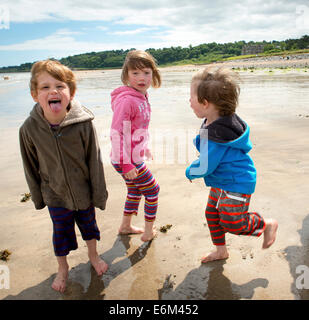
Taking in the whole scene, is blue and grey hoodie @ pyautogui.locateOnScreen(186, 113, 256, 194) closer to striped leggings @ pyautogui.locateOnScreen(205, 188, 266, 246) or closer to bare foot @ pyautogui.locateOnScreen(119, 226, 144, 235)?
striped leggings @ pyautogui.locateOnScreen(205, 188, 266, 246)

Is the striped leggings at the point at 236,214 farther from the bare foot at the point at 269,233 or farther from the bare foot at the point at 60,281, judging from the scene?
the bare foot at the point at 60,281

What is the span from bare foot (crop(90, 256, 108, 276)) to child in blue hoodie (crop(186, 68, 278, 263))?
127cm

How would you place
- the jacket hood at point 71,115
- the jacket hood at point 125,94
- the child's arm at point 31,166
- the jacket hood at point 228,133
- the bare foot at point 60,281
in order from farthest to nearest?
1. the jacket hood at point 125,94
2. the bare foot at point 60,281
3. the child's arm at point 31,166
4. the jacket hood at point 71,115
5. the jacket hood at point 228,133

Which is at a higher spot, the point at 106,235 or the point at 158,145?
the point at 158,145

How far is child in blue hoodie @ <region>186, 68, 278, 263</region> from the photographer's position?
2.35 metres

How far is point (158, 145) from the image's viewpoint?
6.84m

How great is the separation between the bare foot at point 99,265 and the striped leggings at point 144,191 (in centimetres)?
68

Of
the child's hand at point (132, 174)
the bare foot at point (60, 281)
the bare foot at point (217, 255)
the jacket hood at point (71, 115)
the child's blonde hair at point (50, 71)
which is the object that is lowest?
the bare foot at point (60, 281)

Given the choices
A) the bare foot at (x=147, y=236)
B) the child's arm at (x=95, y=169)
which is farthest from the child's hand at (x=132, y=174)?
the bare foot at (x=147, y=236)

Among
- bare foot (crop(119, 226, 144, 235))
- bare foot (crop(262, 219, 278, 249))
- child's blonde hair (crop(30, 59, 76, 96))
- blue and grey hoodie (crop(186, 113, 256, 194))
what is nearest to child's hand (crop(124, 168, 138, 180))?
blue and grey hoodie (crop(186, 113, 256, 194))

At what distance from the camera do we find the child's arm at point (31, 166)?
8.35ft
